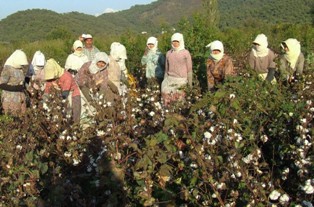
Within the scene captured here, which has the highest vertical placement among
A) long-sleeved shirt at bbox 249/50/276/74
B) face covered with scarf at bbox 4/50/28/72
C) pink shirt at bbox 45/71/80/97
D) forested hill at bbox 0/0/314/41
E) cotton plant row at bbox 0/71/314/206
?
forested hill at bbox 0/0/314/41

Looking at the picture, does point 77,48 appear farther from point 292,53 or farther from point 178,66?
point 292,53

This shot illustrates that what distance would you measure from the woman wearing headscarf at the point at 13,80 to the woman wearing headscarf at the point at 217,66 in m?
2.49

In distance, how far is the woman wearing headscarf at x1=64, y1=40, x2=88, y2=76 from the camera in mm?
7568

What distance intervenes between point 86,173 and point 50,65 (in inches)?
86.0

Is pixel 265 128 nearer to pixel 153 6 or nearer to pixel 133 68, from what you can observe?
pixel 133 68

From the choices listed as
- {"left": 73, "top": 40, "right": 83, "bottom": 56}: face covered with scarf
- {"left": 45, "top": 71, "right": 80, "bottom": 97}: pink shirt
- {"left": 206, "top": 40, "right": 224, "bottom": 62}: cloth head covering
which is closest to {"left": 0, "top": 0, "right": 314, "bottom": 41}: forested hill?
{"left": 73, "top": 40, "right": 83, "bottom": 56}: face covered with scarf

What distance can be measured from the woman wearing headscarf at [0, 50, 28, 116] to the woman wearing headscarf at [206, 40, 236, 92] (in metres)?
2.49

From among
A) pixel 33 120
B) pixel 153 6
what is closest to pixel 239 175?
pixel 33 120

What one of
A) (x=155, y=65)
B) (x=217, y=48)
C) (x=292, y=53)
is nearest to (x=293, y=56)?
(x=292, y=53)

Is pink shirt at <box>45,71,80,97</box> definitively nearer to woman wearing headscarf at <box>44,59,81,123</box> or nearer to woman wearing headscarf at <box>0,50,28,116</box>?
woman wearing headscarf at <box>44,59,81,123</box>

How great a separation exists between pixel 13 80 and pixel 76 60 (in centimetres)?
182

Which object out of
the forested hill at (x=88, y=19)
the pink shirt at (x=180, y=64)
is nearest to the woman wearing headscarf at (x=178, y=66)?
the pink shirt at (x=180, y=64)

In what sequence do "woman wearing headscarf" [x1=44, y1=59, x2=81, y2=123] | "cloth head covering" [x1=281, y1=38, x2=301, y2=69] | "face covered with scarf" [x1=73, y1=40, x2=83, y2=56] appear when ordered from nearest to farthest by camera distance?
1. "woman wearing headscarf" [x1=44, y1=59, x2=81, y2=123]
2. "cloth head covering" [x1=281, y1=38, x2=301, y2=69]
3. "face covered with scarf" [x1=73, y1=40, x2=83, y2=56]

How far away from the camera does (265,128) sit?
3447 millimetres
